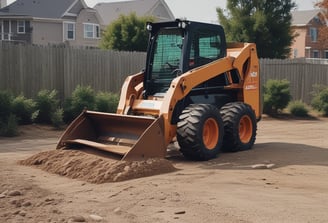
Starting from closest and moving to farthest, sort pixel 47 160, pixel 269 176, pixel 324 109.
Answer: pixel 269 176 < pixel 47 160 < pixel 324 109

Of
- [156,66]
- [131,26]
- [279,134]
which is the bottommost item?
[279,134]

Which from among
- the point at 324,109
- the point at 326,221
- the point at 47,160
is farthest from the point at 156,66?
the point at 324,109

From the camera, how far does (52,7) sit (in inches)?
Answer: 2137

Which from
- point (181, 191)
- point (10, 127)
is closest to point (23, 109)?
point (10, 127)

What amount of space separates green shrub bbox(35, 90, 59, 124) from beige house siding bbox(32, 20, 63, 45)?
33.9m

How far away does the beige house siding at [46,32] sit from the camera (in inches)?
2047

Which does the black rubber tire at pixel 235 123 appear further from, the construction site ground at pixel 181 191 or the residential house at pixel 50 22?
the residential house at pixel 50 22

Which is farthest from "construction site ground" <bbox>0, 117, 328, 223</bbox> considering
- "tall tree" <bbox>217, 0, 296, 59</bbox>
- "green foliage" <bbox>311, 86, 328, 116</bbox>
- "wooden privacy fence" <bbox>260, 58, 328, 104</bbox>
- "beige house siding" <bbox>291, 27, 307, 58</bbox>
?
"beige house siding" <bbox>291, 27, 307, 58</bbox>

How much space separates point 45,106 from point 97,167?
30.6 feet

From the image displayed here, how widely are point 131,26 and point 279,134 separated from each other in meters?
21.7

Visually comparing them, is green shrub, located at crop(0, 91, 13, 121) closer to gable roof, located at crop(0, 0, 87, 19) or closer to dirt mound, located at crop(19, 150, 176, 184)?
dirt mound, located at crop(19, 150, 176, 184)

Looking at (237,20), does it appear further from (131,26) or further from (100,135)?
(100,135)

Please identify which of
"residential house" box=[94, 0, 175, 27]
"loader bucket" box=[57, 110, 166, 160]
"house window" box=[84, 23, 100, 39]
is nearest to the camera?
"loader bucket" box=[57, 110, 166, 160]

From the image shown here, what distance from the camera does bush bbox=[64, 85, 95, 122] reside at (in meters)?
19.1
